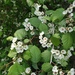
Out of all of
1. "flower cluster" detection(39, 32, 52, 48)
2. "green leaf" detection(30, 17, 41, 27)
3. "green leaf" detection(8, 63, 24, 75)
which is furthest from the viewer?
"green leaf" detection(30, 17, 41, 27)

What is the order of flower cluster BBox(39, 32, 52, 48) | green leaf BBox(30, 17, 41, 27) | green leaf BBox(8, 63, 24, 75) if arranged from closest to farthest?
green leaf BBox(8, 63, 24, 75) → flower cluster BBox(39, 32, 52, 48) → green leaf BBox(30, 17, 41, 27)

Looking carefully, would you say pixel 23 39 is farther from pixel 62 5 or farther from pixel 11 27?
pixel 11 27

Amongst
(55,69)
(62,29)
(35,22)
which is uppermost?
(35,22)

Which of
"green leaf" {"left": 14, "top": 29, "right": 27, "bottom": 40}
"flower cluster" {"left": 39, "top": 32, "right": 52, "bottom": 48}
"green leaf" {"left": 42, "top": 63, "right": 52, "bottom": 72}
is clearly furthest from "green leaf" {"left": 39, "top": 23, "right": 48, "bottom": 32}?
"green leaf" {"left": 42, "top": 63, "right": 52, "bottom": 72}

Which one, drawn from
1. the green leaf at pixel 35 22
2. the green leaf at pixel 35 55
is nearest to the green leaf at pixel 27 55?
the green leaf at pixel 35 55

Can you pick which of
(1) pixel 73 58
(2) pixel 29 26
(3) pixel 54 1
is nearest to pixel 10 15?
(3) pixel 54 1

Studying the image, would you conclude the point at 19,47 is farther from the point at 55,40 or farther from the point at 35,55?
the point at 55,40

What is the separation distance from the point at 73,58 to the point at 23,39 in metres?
0.90

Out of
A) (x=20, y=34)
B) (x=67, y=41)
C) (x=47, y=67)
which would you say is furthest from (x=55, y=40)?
(x=20, y=34)

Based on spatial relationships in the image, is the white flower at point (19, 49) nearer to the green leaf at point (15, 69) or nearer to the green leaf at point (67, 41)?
the green leaf at point (15, 69)

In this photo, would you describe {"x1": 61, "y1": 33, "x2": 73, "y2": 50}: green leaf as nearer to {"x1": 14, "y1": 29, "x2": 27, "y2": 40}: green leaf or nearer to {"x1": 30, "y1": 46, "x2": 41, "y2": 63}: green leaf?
{"x1": 30, "y1": 46, "x2": 41, "y2": 63}: green leaf

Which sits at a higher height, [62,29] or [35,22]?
[35,22]

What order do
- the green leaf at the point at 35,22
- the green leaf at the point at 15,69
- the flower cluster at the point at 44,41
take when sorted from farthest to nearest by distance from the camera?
the green leaf at the point at 35,22 < the flower cluster at the point at 44,41 < the green leaf at the point at 15,69

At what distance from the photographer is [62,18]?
202 centimetres
